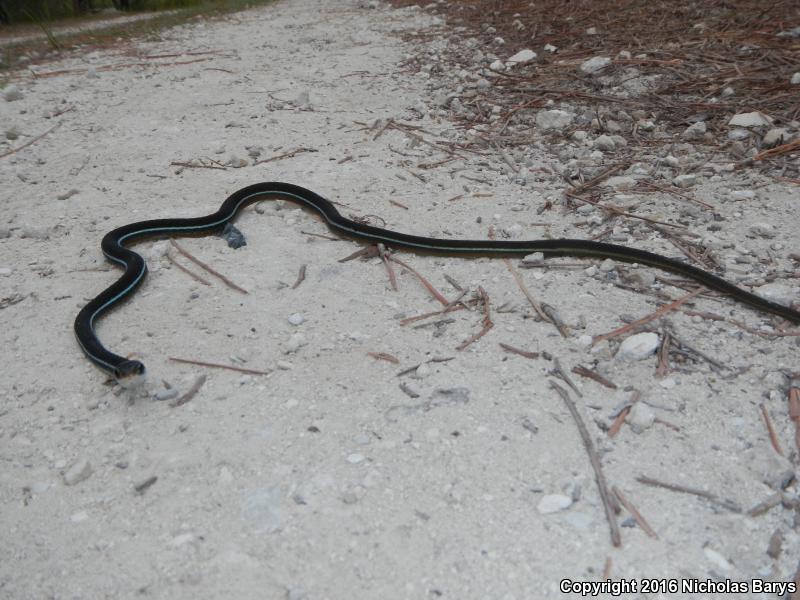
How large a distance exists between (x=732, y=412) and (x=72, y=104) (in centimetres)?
545

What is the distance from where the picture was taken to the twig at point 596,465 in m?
1.54

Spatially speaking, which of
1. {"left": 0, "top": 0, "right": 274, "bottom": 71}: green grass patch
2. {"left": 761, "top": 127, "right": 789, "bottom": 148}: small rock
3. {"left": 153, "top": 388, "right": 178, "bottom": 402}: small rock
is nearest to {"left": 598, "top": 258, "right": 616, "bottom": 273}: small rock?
{"left": 761, "top": 127, "right": 789, "bottom": 148}: small rock

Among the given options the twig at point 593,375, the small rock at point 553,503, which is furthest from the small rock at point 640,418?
the small rock at point 553,503

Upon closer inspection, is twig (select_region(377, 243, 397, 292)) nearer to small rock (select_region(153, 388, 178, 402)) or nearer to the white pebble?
small rock (select_region(153, 388, 178, 402))

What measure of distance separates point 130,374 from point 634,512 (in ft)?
5.45

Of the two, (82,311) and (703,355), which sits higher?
(82,311)

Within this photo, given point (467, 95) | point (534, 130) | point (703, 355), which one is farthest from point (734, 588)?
point (467, 95)

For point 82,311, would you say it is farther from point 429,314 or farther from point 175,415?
point 429,314

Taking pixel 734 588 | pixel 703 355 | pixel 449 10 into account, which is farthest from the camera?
pixel 449 10

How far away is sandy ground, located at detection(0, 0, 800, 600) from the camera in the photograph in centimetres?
151

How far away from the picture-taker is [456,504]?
165cm

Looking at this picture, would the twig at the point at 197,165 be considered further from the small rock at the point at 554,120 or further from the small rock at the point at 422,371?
the small rock at the point at 422,371

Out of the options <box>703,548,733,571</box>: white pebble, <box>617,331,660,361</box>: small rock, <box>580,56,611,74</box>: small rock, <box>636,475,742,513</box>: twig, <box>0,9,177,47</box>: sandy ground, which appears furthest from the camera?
<box>0,9,177,47</box>: sandy ground

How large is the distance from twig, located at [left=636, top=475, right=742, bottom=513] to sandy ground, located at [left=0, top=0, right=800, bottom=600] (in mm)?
14
